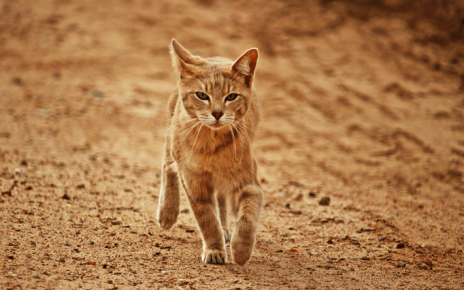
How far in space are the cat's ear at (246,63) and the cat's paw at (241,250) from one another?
135 centimetres

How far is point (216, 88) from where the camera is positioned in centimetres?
379

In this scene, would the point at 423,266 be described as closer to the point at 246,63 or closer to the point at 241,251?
the point at 241,251

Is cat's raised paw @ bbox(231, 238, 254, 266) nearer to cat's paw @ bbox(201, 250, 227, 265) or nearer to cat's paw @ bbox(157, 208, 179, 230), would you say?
cat's paw @ bbox(201, 250, 227, 265)

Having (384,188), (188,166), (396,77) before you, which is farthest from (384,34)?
(188,166)

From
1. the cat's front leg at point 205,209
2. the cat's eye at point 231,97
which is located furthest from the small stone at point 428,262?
the cat's eye at point 231,97

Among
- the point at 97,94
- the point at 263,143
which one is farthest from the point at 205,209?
the point at 97,94

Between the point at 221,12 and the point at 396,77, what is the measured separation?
5686 mm

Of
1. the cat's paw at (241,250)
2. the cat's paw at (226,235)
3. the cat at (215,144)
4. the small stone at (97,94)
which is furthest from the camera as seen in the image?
the small stone at (97,94)

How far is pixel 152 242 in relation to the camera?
164 inches

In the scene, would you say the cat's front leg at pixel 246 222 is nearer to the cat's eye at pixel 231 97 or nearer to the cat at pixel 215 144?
the cat at pixel 215 144

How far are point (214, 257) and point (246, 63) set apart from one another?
1.60 meters

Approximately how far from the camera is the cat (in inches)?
149

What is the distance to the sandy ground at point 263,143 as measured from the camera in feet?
12.3

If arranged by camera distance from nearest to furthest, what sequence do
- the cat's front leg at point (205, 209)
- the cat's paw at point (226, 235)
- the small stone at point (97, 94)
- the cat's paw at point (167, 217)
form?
the cat's front leg at point (205, 209) → the cat's paw at point (167, 217) → the cat's paw at point (226, 235) → the small stone at point (97, 94)
